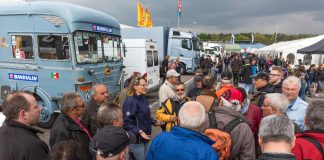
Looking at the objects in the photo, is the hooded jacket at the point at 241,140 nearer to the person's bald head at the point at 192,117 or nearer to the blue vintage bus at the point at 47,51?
the person's bald head at the point at 192,117

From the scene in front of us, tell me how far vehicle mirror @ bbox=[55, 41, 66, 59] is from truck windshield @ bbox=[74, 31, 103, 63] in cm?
35

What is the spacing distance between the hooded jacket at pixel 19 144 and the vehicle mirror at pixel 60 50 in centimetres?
515

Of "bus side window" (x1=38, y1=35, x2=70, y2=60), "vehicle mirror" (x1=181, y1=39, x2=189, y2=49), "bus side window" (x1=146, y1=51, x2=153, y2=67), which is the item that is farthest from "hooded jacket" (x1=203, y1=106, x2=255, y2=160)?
"vehicle mirror" (x1=181, y1=39, x2=189, y2=49)

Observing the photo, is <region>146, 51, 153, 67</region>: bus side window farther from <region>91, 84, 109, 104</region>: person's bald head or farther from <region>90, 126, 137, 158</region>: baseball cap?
<region>90, 126, 137, 158</region>: baseball cap

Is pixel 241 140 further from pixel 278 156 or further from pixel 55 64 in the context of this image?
pixel 55 64

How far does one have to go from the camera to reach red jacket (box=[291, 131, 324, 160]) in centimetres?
203

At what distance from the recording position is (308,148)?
2.05m

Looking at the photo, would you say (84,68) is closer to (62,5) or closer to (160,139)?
(62,5)

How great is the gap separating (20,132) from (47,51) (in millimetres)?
5517

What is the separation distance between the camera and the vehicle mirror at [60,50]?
7.12 m

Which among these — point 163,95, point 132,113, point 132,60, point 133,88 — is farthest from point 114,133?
point 132,60

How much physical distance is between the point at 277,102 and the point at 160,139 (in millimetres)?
1506

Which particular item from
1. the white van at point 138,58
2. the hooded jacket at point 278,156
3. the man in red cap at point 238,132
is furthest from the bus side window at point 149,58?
the hooded jacket at point 278,156

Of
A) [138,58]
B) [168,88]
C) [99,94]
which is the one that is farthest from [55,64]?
[138,58]
